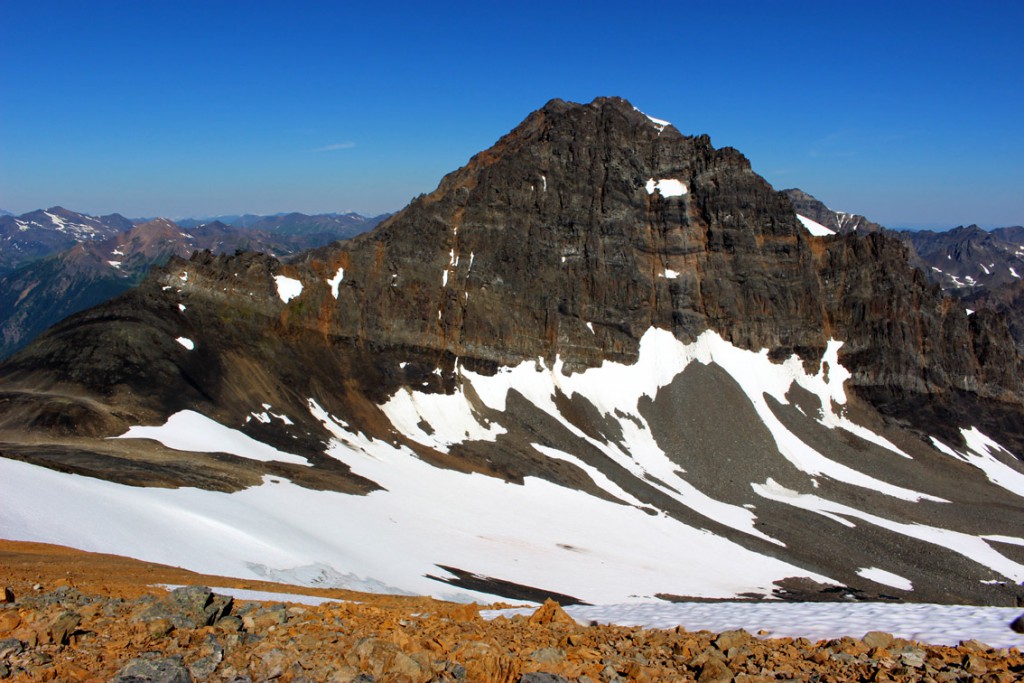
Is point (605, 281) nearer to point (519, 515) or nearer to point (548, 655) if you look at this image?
point (519, 515)

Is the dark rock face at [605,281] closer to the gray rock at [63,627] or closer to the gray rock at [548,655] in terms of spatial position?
the gray rock at [63,627]

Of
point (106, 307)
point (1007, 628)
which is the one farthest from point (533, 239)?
point (1007, 628)

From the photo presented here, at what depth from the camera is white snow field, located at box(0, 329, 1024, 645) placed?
2773 centimetres

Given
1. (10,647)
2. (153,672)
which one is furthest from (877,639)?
(10,647)

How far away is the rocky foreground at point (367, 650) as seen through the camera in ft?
36.2

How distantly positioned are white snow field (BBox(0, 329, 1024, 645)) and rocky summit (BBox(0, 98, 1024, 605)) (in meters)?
0.38

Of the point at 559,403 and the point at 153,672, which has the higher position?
the point at 559,403

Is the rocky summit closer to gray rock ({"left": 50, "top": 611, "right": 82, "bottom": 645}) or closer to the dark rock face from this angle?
the dark rock face

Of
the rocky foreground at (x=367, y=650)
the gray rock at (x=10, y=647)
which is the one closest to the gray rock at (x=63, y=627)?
the rocky foreground at (x=367, y=650)

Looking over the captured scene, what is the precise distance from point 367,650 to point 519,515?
54.7 metres

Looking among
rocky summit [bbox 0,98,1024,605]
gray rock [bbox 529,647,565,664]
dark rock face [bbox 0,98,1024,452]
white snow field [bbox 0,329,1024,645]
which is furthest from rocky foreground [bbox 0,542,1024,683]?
dark rock face [bbox 0,98,1024,452]

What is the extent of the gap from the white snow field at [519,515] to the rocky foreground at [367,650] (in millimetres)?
2191

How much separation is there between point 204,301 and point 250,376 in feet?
50.9

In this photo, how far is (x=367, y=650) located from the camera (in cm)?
1188
